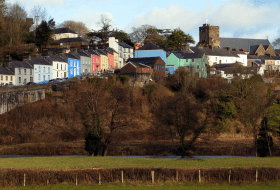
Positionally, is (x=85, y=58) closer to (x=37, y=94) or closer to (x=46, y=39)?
(x=46, y=39)

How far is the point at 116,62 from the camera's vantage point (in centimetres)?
9175

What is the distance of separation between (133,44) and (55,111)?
53.4 metres

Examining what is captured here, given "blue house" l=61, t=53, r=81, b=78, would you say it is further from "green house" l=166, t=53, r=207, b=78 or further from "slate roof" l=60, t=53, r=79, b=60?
"green house" l=166, t=53, r=207, b=78

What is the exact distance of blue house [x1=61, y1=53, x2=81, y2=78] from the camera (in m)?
73.7

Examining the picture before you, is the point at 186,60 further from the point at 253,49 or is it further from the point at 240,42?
the point at 240,42

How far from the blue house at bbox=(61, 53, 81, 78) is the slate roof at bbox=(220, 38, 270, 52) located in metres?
62.3

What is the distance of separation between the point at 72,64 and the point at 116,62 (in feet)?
62.2

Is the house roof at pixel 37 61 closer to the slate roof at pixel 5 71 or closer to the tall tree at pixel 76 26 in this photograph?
the slate roof at pixel 5 71

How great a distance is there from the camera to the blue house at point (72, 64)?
73.7 metres

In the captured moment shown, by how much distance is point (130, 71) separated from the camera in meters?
67.1

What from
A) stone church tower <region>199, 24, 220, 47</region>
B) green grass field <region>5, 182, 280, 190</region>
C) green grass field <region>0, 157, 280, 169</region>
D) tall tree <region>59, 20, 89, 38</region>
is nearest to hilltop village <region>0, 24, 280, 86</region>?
stone church tower <region>199, 24, 220, 47</region>

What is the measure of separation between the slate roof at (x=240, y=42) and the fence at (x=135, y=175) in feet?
348

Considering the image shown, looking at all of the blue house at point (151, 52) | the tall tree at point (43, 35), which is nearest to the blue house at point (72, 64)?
the blue house at point (151, 52)

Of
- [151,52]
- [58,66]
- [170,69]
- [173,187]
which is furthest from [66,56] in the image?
[173,187]
